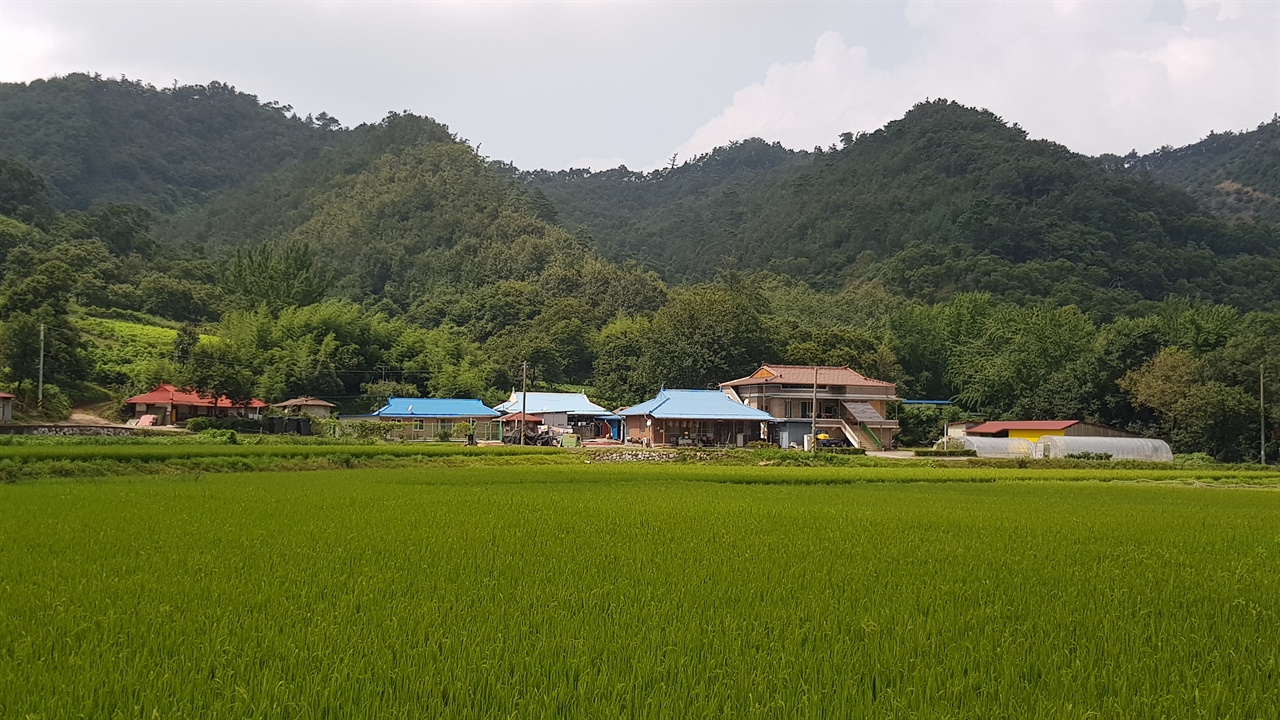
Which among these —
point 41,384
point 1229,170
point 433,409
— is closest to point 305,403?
point 433,409

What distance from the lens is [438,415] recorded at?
50125 mm

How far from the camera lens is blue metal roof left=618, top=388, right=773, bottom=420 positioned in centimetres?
4716

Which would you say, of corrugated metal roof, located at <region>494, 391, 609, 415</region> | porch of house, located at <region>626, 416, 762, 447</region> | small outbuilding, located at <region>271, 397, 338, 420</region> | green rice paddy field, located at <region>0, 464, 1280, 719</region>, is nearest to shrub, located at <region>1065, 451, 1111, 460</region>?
porch of house, located at <region>626, 416, 762, 447</region>

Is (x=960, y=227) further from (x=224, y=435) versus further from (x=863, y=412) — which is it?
(x=224, y=435)

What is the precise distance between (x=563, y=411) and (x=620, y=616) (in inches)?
1888

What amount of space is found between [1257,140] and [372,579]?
6412 inches

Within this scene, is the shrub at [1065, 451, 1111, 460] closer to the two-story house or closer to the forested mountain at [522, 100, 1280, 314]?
the two-story house

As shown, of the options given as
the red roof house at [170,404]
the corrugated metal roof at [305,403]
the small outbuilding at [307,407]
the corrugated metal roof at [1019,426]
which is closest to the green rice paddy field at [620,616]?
the corrugated metal roof at [1019,426]

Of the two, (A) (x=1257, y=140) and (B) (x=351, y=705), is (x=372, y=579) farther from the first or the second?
(A) (x=1257, y=140)

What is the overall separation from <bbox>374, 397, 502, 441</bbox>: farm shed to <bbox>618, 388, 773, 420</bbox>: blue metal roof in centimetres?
823

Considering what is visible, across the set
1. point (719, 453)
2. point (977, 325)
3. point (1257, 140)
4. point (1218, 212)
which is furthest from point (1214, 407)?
point (1257, 140)

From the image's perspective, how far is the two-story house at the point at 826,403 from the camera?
167 feet

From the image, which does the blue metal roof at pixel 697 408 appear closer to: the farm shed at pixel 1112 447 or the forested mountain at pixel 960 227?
the farm shed at pixel 1112 447

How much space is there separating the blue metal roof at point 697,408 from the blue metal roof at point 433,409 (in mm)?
8929
